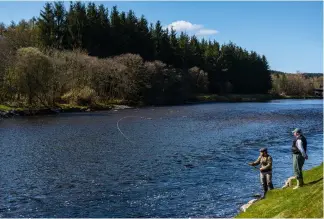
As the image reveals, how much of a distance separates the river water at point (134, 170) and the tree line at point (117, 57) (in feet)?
129

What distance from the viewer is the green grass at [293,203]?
38.8ft

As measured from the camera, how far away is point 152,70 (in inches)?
4304

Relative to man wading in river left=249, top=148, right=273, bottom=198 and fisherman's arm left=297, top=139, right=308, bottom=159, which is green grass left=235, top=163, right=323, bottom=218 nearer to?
man wading in river left=249, top=148, right=273, bottom=198

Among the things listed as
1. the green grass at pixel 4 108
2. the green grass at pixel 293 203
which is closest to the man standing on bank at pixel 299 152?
the green grass at pixel 293 203

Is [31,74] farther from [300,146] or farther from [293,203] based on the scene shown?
[293,203]

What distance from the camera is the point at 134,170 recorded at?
25891mm

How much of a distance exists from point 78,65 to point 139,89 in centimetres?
2199

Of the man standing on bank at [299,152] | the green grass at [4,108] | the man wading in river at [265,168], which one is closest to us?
the man standing on bank at [299,152]

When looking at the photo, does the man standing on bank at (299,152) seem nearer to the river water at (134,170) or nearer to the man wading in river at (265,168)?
the man wading in river at (265,168)

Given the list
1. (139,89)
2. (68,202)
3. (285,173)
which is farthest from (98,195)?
(139,89)

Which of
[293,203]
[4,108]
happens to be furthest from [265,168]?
[4,108]

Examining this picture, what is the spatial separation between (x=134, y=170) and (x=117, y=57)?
276 feet

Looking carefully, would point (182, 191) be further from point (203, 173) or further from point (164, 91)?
point (164, 91)

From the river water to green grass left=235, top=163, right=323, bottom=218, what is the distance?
1950 mm
